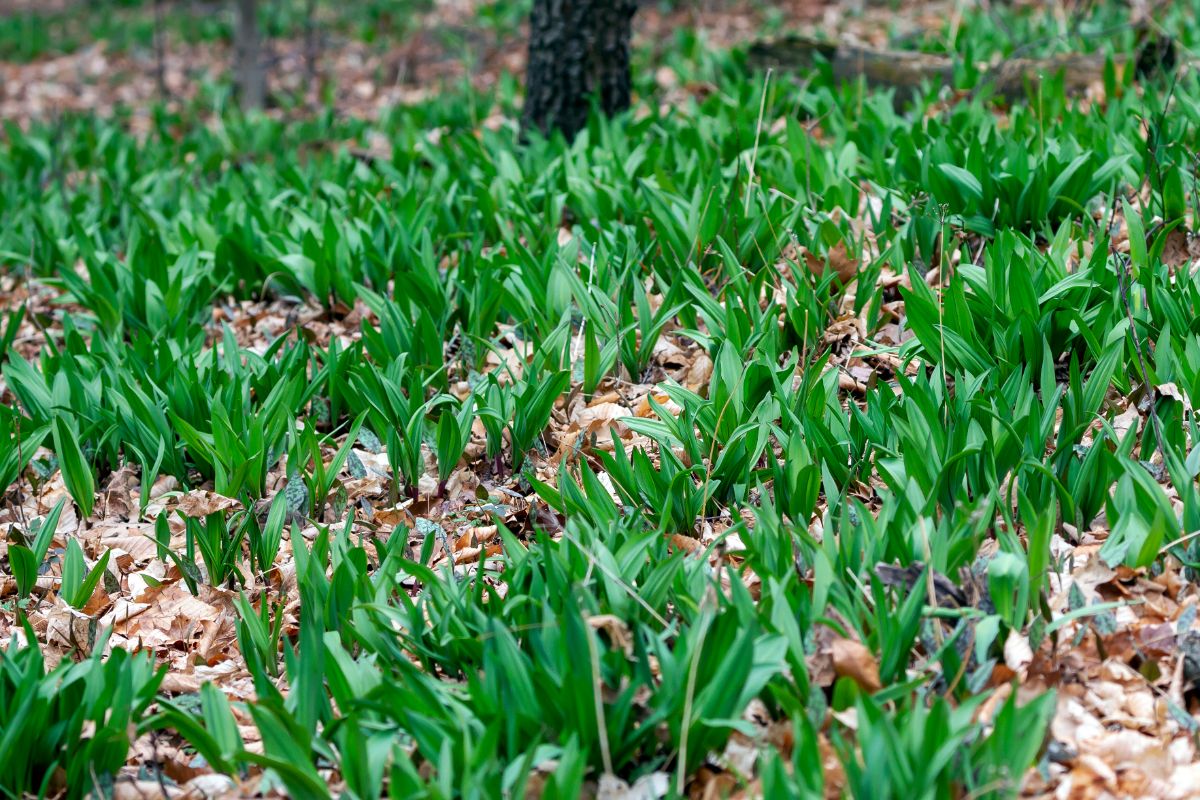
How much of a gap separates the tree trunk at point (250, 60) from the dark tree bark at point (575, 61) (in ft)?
10.3

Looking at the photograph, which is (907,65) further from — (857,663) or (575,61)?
(857,663)

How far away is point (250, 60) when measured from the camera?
7.68 m

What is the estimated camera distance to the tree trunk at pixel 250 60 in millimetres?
7441

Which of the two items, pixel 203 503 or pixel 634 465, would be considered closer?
pixel 634 465

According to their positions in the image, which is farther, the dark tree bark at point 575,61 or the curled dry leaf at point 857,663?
the dark tree bark at point 575,61

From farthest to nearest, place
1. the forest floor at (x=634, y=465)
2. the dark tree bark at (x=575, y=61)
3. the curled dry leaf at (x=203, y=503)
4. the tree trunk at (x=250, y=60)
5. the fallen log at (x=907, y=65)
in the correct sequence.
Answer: the tree trunk at (x=250, y=60) → the fallen log at (x=907, y=65) → the dark tree bark at (x=575, y=61) → the curled dry leaf at (x=203, y=503) → the forest floor at (x=634, y=465)

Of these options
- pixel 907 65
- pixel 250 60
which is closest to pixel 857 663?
pixel 907 65

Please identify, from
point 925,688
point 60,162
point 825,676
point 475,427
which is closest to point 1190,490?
point 925,688

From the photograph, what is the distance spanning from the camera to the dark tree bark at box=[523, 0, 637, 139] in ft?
16.4

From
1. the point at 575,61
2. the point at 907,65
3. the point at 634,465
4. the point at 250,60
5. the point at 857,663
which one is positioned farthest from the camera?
the point at 250,60

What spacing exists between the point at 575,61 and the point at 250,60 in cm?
357

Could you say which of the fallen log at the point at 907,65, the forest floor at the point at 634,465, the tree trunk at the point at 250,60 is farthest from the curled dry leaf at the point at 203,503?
the tree trunk at the point at 250,60

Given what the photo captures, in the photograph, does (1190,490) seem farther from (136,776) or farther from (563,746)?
(136,776)

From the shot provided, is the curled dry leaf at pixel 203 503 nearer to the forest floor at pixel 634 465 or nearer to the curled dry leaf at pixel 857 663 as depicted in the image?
the forest floor at pixel 634 465
